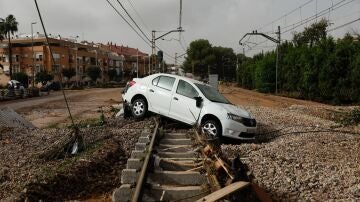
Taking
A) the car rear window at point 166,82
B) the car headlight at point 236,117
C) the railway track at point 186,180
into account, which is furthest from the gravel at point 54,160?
the car headlight at point 236,117

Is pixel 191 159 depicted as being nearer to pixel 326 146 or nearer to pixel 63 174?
pixel 63 174

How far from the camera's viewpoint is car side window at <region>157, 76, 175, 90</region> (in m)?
15.4

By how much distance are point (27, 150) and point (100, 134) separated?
7.68 feet

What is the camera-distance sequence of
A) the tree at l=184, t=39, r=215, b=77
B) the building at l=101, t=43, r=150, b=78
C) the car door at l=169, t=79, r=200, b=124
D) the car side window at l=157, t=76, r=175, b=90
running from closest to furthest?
the car door at l=169, t=79, r=200, b=124
the car side window at l=157, t=76, r=175, b=90
the tree at l=184, t=39, r=215, b=77
the building at l=101, t=43, r=150, b=78

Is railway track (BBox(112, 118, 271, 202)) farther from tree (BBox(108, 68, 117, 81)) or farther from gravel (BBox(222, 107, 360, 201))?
tree (BBox(108, 68, 117, 81))

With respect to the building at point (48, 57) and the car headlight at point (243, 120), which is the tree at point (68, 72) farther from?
the car headlight at point (243, 120)

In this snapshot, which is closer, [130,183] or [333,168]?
[130,183]


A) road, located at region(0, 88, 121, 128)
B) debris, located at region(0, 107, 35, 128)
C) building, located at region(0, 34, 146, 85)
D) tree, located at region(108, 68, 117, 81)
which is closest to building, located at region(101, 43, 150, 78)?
tree, located at region(108, 68, 117, 81)

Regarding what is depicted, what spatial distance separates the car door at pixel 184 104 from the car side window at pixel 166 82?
0.31 m

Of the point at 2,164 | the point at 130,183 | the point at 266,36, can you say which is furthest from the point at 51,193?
the point at 266,36

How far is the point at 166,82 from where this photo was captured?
15.5 metres

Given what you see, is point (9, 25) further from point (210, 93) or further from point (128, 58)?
point (128, 58)

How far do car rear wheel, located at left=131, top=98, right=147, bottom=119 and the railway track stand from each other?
20.7 ft

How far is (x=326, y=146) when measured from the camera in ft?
37.3
